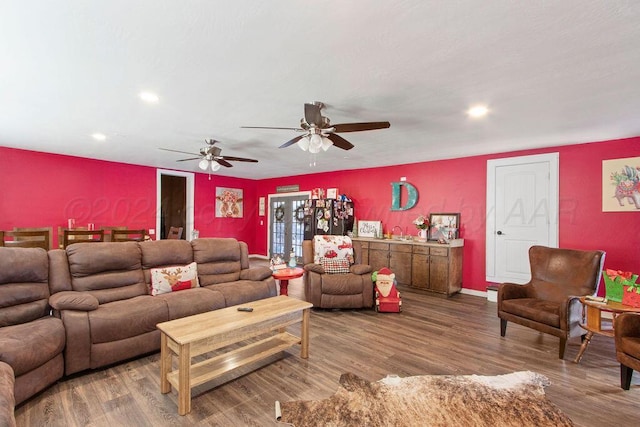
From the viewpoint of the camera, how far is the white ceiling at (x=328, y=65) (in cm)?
159

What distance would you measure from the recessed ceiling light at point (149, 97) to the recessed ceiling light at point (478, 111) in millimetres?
3096

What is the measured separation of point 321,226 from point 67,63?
16.0 feet

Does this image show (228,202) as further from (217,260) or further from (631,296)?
(631,296)

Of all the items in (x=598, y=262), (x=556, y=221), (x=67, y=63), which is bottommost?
(x=598, y=262)

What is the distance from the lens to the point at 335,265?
4219 mm

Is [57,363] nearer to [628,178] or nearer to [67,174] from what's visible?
[67,174]

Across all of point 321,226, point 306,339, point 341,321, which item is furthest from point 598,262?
point 321,226

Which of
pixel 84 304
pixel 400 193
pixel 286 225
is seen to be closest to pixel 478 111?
pixel 400 193

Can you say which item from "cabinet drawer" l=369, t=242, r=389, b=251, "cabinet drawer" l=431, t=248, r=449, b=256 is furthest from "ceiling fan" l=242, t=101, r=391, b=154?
"cabinet drawer" l=369, t=242, r=389, b=251

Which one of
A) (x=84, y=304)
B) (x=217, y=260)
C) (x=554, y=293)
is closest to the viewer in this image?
(x=84, y=304)

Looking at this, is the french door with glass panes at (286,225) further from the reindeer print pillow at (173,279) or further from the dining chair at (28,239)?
the dining chair at (28,239)

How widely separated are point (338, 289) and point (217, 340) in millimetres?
2092

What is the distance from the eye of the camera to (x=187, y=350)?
1935 millimetres

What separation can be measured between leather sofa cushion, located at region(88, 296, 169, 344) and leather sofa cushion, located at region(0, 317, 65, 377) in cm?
22
